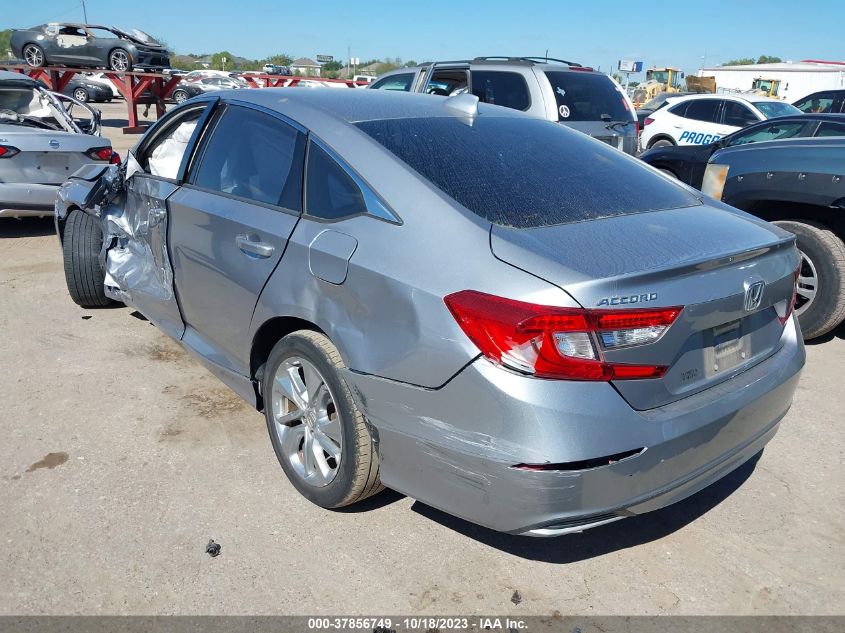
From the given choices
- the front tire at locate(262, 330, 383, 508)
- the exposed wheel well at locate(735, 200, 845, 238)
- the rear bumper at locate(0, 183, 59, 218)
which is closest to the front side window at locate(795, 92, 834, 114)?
the exposed wheel well at locate(735, 200, 845, 238)

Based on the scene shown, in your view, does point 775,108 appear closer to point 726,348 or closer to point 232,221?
point 726,348

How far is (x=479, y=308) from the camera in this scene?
2.18m

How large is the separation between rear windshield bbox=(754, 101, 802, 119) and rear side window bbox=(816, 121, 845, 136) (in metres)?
6.42

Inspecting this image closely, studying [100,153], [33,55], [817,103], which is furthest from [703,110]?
[33,55]

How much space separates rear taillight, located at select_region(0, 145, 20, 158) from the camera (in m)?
6.62

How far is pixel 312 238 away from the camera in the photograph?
2768mm

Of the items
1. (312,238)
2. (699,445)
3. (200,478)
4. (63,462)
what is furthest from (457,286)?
(63,462)

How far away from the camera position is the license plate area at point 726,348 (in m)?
2.43

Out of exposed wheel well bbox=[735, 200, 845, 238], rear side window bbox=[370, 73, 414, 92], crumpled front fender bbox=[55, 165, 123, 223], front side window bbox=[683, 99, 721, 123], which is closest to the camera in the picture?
crumpled front fender bbox=[55, 165, 123, 223]

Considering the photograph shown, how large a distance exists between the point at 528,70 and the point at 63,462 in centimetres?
682

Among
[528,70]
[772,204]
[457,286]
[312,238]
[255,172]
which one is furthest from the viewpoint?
[528,70]

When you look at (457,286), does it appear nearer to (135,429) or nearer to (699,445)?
(699,445)

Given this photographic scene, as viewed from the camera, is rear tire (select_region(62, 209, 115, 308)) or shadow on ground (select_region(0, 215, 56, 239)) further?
shadow on ground (select_region(0, 215, 56, 239))

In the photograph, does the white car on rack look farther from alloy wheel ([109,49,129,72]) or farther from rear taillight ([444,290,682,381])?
alloy wheel ([109,49,129,72])
